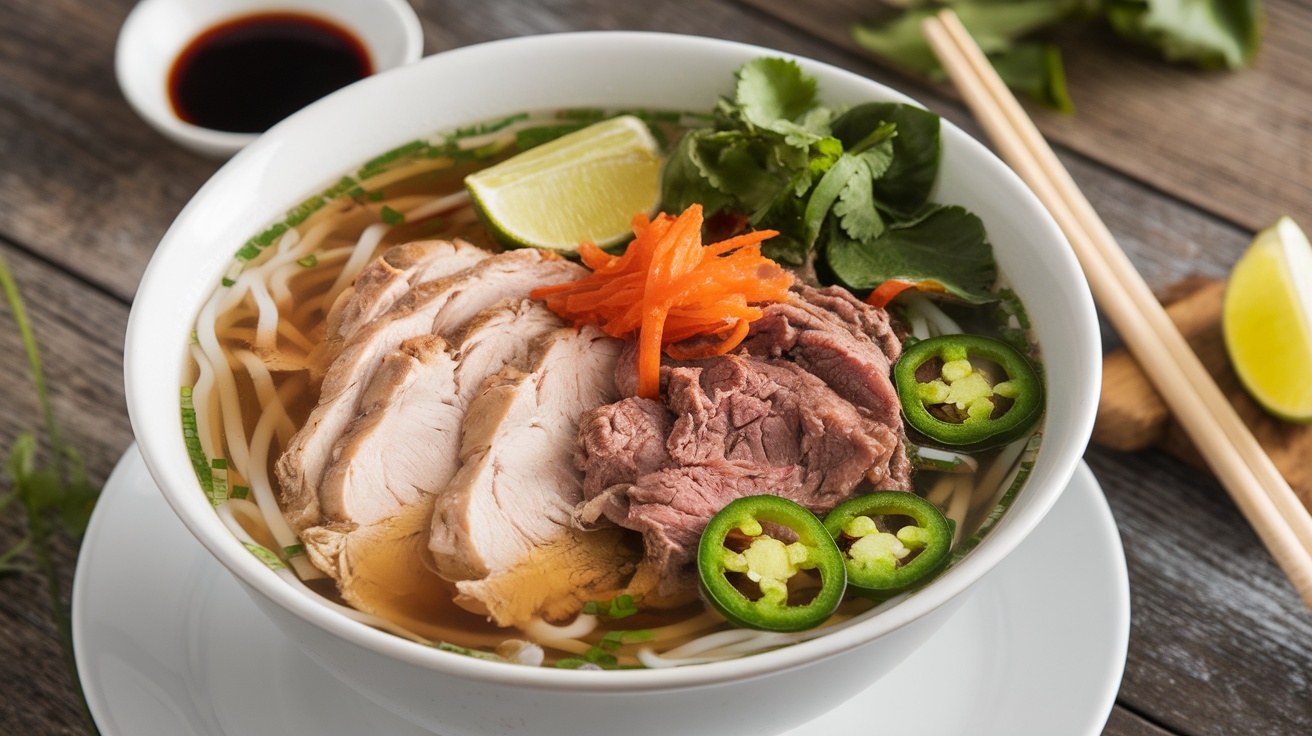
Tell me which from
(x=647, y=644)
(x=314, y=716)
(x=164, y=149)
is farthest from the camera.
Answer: (x=164, y=149)

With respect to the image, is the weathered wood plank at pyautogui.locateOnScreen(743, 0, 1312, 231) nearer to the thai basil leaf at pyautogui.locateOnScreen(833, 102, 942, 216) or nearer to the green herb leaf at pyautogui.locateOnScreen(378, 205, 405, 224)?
the thai basil leaf at pyautogui.locateOnScreen(833, 102, 942, 216)

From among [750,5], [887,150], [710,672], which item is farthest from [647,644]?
[750,5]

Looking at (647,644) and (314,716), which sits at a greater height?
(647,644)

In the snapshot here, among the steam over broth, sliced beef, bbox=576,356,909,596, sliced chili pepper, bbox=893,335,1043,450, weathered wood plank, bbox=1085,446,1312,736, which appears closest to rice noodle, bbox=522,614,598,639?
the steam over broth

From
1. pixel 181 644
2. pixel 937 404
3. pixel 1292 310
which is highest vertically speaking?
pixel 937 404

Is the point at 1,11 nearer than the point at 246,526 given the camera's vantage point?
No

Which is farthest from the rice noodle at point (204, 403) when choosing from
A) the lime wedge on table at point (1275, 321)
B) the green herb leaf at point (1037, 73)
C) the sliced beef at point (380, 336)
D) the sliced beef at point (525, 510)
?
the green herb leaf at point (1037, 73)

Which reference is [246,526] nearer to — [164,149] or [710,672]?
[710,672]

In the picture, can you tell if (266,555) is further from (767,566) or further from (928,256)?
(928,256)
